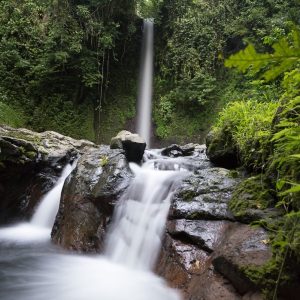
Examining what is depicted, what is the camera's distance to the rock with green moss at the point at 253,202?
3.55 metres

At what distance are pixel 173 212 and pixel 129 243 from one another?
0.82 meters

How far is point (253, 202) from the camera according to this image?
3785 mm

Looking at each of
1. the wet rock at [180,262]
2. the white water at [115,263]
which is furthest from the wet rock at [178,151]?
the wet rock at [180,262]

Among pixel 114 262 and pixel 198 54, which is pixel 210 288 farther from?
pixel 198 54

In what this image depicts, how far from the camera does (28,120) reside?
12992mm

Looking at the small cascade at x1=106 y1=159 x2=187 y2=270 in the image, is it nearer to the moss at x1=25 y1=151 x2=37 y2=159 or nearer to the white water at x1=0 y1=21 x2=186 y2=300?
the white water at x1=0 y1=21 x2=186 y2=300

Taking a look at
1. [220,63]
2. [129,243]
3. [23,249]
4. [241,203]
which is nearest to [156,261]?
[129,243]

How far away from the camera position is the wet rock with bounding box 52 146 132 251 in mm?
5102

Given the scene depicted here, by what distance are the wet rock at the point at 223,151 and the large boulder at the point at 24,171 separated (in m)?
3.75

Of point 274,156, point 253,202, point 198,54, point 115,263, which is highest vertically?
point 198,54

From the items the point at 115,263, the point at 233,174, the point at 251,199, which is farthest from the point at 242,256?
the point at 115,263

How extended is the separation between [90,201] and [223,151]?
2.39 meters

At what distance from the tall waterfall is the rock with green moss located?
10.4 m

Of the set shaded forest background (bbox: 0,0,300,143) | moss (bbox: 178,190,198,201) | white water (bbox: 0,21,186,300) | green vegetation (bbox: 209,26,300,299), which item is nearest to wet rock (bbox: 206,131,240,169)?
green vegetation (bbox: 209,26,300,299)
